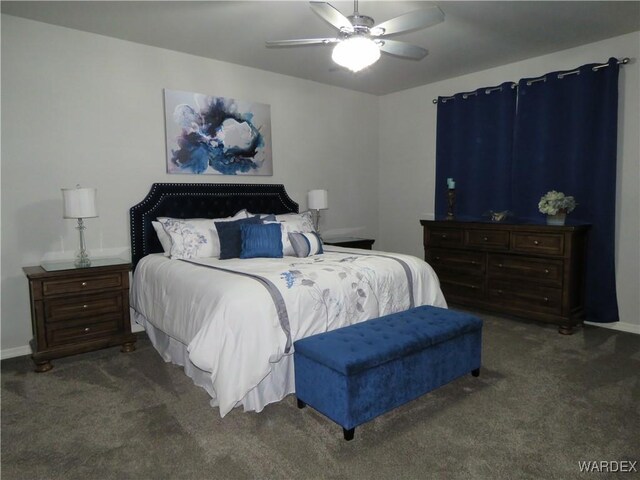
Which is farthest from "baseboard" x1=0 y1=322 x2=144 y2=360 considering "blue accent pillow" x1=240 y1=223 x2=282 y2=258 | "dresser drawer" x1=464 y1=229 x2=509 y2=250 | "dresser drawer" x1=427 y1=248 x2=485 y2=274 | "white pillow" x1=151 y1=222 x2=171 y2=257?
"dresser drawer" x1=464 y1=229 x2=509 y2=250

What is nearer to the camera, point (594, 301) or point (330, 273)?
point (330, 273)

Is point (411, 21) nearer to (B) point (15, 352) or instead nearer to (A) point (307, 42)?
(A) point (307, 42)

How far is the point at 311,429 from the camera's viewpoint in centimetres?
228

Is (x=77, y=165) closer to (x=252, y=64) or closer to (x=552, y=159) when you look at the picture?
(x=252, y=64)

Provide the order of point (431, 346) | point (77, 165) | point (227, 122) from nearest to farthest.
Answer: point (431, 346)
point (77, 165)
point (227, 122)

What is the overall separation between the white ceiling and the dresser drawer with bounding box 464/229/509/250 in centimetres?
175

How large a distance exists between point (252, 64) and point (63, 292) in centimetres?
284

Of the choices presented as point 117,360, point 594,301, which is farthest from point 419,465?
point 594,301

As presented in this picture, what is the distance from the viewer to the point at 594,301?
3980 mm

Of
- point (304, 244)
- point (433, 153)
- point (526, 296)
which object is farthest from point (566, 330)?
point (433, 153)

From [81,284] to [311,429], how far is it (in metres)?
2.08

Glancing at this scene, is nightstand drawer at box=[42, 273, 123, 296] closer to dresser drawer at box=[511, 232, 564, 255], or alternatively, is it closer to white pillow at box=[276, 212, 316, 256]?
white pillow at box=[276, 212, 316, 256]

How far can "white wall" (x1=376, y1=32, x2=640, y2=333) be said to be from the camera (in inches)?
149

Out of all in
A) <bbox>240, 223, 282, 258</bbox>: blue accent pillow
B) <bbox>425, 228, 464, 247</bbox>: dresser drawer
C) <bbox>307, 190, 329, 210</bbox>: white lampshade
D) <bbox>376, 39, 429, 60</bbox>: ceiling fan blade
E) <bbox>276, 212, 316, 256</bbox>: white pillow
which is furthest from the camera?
<bbox>307, 190, 329, 210</bbox>: white lampshade
